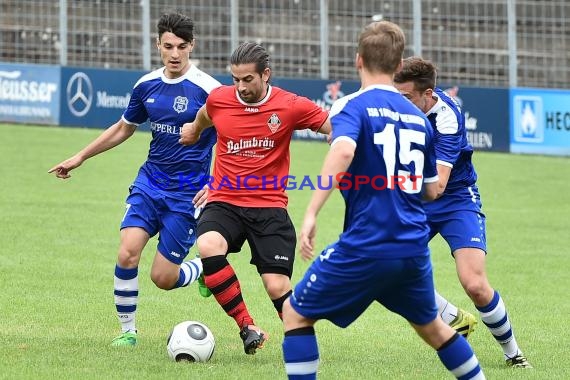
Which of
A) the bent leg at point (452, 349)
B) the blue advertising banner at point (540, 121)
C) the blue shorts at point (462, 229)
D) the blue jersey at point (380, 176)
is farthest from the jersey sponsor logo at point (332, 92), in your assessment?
the blue jersey at point (380, 176)

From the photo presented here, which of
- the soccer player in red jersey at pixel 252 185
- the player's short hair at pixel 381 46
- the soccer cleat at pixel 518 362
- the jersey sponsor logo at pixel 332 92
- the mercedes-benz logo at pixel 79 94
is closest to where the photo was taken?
the player's short hair at pixel 381 46

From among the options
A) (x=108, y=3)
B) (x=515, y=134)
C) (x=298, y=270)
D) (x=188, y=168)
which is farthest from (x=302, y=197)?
(x=108, y=3)

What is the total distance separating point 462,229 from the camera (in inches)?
292

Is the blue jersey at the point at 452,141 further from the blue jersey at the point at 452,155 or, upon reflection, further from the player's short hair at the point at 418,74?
the player's short hair at the point at 418,74

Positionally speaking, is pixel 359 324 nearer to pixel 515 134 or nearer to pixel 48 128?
pixel 515 134

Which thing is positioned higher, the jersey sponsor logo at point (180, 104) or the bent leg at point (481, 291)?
the jersey sponsor logo at point (180, 104)

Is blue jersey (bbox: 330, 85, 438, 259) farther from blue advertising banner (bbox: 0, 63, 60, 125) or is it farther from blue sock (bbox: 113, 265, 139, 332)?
blue advertising banner (bbox: 0, 63, 60, 125)

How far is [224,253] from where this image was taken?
23.9 feet

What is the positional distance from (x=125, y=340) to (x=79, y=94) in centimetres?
1794

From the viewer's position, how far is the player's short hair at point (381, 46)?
539 centimetres

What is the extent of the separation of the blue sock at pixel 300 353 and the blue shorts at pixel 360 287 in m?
0.11

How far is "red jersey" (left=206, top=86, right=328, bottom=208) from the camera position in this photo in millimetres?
7383

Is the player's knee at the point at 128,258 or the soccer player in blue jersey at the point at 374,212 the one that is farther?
the player's knee at the point at 128,258

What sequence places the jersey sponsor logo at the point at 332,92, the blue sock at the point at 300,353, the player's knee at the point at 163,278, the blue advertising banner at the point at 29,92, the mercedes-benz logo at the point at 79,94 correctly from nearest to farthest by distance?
the blue sock at the point at 300,353, the player's knee at the point at 163,278, the jersey sponsor logo at the point at 332,92, the mercedes-benz logo at the point at 79,94, the blue advertising banner at the point at 29,92
